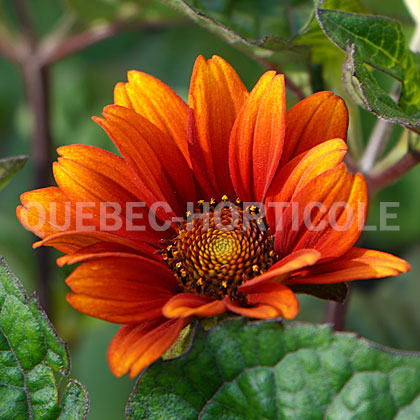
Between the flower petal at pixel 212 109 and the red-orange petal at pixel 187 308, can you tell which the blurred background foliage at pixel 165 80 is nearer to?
the flower petal at pixel 212 109

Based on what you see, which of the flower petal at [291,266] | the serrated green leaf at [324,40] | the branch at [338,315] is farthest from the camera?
the branch at [338,315]

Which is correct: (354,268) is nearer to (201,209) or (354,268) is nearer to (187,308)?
(187,308)

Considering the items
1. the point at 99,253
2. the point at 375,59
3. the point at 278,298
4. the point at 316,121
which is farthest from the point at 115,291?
the point at 375,59

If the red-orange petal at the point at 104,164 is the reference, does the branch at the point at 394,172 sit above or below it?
below

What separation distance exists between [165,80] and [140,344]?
108cm

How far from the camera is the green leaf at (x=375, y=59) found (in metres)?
0.64

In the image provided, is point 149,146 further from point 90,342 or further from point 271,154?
point 90,342

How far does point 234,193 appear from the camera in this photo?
0.77 m

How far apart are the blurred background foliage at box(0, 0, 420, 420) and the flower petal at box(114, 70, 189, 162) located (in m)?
0.12

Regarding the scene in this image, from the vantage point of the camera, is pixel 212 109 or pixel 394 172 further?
pixel 394 172

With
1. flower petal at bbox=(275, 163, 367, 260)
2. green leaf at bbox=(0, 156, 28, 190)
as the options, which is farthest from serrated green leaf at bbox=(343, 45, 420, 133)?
green leaf at bbox=(0, 156, 28, 190)

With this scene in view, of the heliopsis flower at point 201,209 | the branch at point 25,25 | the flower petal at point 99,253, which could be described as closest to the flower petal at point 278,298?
the heliopsis flower at point 201,209

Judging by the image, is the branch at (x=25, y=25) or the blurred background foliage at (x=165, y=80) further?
the branch at (x=25, y=25)

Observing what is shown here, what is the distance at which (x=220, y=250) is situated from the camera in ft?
2.37
